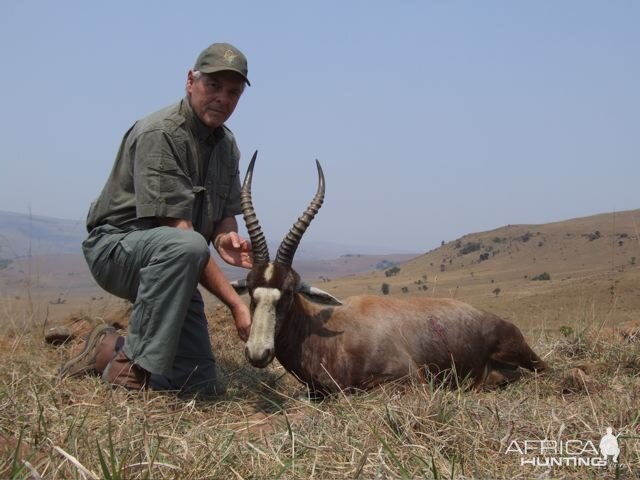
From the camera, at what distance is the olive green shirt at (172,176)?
541cm

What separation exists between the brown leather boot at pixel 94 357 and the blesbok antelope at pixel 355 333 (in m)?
1.19

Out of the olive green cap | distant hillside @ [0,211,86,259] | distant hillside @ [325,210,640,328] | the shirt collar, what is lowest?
distant hillside @ [325,210,640,328]

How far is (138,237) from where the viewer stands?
5.41 m

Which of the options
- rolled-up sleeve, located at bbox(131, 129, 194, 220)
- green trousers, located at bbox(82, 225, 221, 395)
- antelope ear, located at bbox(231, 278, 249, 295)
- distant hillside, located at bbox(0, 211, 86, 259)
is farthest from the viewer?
distant hillside, located at bbox(0, 211, 86, 259)

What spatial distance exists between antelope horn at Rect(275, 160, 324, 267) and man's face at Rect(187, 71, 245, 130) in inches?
36.2

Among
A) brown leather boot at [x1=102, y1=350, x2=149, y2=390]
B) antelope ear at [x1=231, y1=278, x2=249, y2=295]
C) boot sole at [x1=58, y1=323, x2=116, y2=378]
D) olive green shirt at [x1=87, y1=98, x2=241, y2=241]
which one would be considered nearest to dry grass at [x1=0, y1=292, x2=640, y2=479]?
brown leather boot at [x1=102, y1=350, x2=149, y2=390]

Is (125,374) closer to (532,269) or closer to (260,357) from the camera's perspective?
(260,357)

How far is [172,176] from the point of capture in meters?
5.43

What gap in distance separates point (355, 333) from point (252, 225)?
135cm

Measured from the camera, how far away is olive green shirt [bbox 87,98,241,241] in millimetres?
5410

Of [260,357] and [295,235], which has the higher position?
[295,235]

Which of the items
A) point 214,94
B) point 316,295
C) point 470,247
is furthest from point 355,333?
point 470,247

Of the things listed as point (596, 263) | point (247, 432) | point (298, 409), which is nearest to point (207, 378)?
point (298, 409)

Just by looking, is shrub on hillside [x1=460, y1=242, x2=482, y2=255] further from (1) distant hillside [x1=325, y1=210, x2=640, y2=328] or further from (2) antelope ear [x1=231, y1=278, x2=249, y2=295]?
(2) antelope ear [x1=231, y1=278, x2=249, y2=295]
